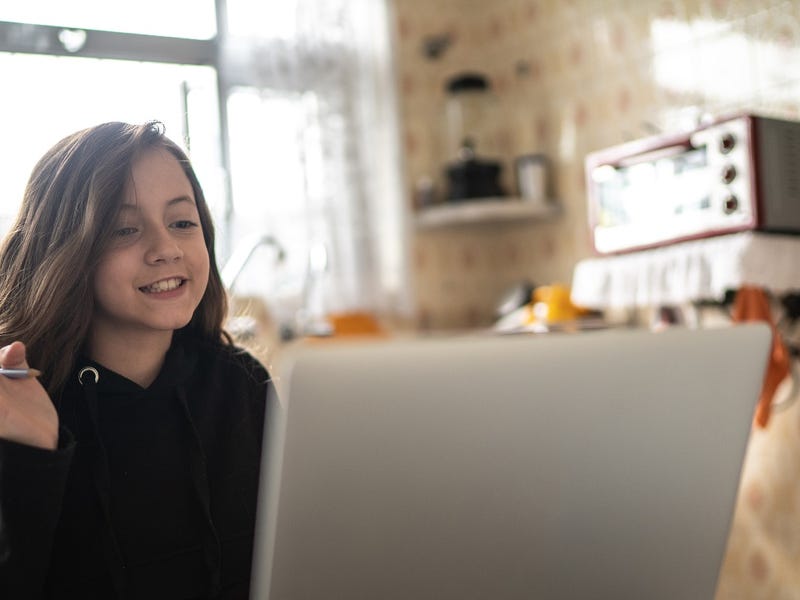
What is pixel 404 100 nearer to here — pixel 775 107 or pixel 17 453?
pixel 775 107

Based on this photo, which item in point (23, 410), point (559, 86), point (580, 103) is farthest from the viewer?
point (559, 86)

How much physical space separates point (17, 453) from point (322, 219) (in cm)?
266

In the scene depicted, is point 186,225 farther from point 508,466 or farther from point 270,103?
point 270,103

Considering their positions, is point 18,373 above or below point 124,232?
below

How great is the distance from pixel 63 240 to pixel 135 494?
0.96ft

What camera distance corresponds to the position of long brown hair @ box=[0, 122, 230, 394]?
1.06 metres

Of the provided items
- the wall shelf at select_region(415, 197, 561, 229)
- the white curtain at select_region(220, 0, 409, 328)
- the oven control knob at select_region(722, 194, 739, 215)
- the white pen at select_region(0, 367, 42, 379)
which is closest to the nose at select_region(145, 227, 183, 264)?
the white pen at select_region(0, 367, 42, 379)

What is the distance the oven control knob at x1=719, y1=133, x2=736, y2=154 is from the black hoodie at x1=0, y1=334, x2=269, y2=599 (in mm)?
1400

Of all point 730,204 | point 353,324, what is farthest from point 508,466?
point 353,324

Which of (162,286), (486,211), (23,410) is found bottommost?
(23,410)

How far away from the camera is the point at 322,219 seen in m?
3.49

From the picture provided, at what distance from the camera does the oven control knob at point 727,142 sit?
212cm

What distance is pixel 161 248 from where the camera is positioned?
3.55ft

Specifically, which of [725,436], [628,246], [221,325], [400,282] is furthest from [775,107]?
[725,436]
